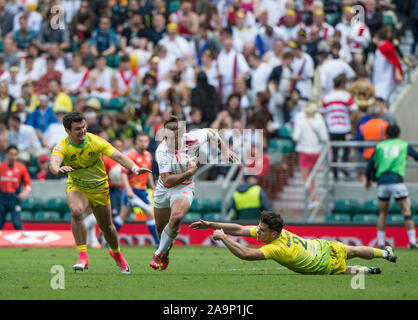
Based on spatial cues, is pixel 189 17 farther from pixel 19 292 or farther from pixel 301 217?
pixel 19 292

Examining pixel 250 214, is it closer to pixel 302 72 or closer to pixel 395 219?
pixel 395 219

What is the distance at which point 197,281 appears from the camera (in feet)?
34.2

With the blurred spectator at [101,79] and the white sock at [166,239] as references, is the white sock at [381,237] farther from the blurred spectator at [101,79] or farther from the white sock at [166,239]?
the blurred spectator at [101,79]

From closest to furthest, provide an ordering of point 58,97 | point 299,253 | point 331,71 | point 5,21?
point 299,253, point 331,71, point 58,97, point 5,21

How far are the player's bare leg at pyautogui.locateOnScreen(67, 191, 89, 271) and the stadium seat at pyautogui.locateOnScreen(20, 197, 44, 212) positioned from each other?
8631 millimetres

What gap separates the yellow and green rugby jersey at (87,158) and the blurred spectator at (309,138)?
7.70 meters

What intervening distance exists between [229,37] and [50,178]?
5655 millimetres

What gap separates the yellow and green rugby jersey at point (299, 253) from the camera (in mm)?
10172

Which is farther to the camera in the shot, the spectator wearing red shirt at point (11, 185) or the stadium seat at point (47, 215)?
the stadium seat at point (47, 215)

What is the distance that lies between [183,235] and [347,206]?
368cm

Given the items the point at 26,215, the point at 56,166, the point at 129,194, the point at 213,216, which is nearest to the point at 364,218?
the point at 213,216

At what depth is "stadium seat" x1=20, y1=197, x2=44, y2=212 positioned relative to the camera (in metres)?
20.0

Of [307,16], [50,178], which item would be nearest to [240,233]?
[50,178]

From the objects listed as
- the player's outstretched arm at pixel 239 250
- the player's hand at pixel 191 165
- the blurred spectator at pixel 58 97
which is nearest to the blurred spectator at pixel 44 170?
the blurred spectator at pixel 58 97
